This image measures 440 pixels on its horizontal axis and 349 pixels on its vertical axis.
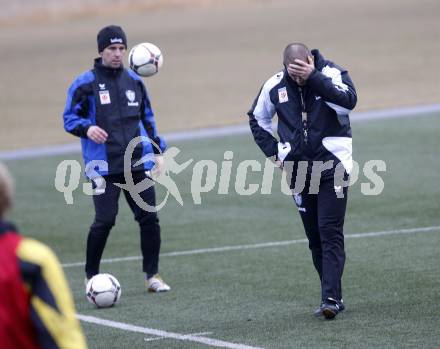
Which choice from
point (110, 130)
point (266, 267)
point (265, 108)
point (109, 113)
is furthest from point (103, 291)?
point (265, 108)

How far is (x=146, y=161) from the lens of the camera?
10523 millimetres

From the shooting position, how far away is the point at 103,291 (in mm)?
10016

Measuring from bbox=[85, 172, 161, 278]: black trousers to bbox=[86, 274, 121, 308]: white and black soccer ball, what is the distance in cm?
50

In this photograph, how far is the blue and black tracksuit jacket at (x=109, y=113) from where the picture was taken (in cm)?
1044

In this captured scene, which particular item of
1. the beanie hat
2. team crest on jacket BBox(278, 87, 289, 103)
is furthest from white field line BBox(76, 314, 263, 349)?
the beanie hat

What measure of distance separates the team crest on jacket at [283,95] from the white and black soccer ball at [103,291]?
234 cm

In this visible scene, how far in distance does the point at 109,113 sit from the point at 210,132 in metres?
14.7

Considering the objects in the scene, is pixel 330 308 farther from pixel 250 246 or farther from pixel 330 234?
pixel 250 246

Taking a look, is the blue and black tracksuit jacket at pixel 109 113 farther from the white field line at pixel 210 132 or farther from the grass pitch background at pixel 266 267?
the white field line at pixel 210 132

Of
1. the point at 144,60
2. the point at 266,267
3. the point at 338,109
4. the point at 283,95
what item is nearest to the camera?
the point at 338,109

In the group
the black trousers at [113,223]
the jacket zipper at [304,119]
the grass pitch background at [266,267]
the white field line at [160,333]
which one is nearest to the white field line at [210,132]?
the grass pitch background at [266,267]

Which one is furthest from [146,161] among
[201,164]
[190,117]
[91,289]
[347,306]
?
[190,117]

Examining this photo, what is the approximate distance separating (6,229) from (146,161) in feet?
19.8

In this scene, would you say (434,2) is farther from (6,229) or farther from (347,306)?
(6,229)
